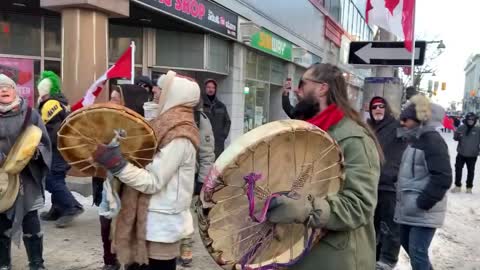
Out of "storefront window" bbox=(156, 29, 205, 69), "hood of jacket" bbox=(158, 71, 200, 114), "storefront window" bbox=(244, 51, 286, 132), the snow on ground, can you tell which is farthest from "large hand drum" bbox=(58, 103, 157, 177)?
"storefront window" bbox=(244, 51, 286, 132)

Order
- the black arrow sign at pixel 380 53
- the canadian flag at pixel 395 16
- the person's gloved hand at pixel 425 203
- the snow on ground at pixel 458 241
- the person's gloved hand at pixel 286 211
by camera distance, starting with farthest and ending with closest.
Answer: the black arrow sign at pixel 380 53, the canadian flag at pixel 395 16, the snow on ground at pixel 458 241, the person's gloved hand at pixel 425 203, the person's gloved hand at pixel 286 211

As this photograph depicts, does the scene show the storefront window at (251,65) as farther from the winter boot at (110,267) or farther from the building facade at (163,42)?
the winter boot at (110,267)

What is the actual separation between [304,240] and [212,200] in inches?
17.0

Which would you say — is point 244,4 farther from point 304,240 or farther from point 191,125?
point 304,240

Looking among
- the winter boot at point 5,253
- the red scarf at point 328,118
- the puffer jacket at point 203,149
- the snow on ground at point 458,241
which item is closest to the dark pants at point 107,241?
the winter boot at point 5,253

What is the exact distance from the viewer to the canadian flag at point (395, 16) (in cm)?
627

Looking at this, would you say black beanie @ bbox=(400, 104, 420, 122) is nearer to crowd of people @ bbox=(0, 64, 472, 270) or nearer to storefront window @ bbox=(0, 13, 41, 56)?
crowd of people @ bbox=(0, 64, 472, 270)

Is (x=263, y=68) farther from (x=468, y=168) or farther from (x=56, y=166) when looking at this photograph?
(x=56, y=166)

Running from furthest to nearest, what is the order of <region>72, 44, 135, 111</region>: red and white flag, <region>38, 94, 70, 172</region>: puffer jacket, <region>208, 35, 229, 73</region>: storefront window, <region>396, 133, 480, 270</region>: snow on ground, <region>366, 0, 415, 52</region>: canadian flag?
<region>208, 35, 229, 73</region>: storefront window < <region>366, 0, 415, 52</region>: canadian flag < <region>38, 94, 70, 172</region>: puffer jacket < <region>396, 133, 480, 270</region>: snow on ground < <region>72, 44, 135, 111</region>: red and white flag

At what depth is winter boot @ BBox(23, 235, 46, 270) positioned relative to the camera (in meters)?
4.05

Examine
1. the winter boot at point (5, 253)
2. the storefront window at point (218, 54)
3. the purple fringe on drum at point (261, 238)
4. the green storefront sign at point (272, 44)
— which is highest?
the green storefront sign at point (272, 44)

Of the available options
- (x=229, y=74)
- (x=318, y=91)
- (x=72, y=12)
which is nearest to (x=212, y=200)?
(x=318, y=91)

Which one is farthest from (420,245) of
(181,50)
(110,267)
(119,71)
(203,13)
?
(181,50)

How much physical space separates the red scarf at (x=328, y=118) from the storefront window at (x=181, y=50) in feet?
30.1
